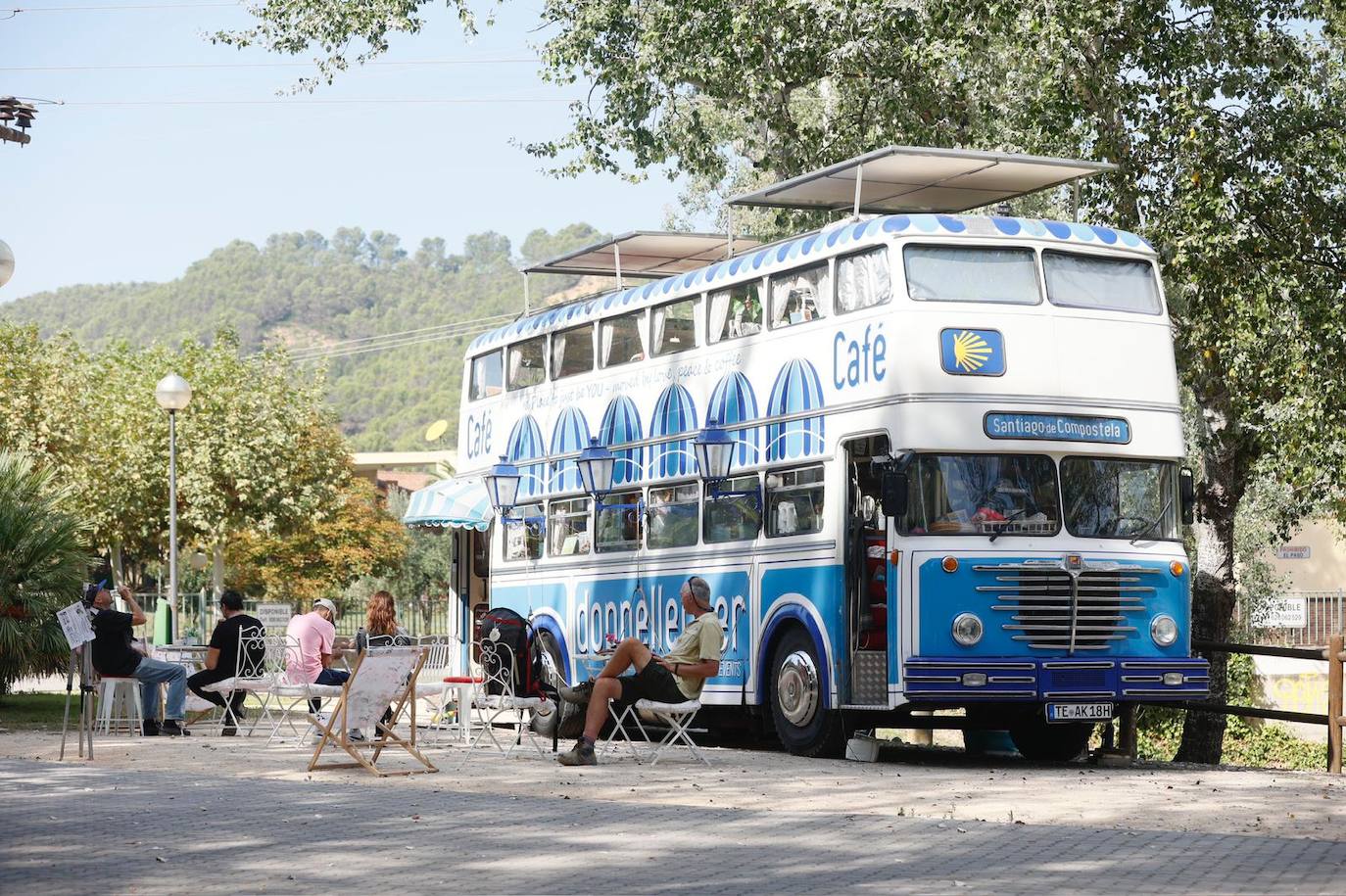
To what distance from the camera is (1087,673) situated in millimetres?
15883

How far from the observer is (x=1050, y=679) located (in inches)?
620

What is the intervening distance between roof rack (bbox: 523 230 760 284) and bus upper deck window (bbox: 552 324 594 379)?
110cm

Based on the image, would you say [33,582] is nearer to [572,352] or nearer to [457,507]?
[457,507]

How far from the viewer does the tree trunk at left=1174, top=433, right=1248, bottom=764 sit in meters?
21.4

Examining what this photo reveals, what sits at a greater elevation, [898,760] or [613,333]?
[613,333]

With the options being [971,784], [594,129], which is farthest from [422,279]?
[971,784]

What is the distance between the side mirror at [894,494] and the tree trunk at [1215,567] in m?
7.25

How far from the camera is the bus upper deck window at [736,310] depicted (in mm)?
18281

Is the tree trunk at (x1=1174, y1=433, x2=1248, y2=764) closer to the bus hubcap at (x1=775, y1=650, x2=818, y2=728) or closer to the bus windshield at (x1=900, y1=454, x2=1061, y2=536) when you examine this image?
the bus hubcap at (x1=775, y1=650, x2=818, y2=728)

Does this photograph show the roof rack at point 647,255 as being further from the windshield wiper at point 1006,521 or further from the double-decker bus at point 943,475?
the windshield wiper at point 1006,521

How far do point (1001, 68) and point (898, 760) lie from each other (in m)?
10.7

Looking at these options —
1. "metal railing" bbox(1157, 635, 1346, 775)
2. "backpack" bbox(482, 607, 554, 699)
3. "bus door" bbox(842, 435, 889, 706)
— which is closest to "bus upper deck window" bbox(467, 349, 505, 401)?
"backpack" bbox(482, 607, 554, 699)

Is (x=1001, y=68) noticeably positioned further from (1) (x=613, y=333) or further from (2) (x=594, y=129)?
(1) (x=613, y=333)

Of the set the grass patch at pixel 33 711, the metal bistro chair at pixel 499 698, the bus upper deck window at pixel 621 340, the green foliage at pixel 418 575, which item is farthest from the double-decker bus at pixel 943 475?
the green foliage at pixel 418 575
